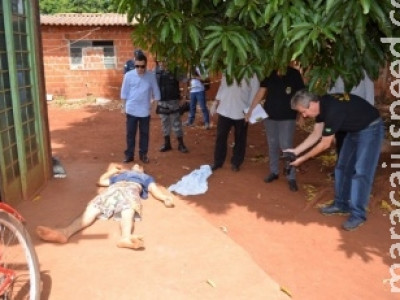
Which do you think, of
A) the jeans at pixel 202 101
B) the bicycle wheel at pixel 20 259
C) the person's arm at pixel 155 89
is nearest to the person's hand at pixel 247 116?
the person's arm at pixel 155 89

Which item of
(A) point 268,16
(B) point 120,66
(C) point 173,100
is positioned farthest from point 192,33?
(B) point 120,66

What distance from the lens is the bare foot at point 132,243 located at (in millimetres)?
3691

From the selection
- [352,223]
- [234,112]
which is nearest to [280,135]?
[234,112]

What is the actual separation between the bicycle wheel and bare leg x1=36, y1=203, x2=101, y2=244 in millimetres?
479

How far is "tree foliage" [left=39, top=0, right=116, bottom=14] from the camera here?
26438 millimetres

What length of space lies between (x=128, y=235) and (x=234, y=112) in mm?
2745

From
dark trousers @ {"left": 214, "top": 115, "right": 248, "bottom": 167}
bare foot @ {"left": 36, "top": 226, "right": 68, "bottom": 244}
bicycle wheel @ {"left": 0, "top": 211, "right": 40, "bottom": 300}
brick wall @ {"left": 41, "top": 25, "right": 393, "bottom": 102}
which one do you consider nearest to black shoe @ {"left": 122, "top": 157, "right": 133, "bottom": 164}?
dark trousers @ {"left": 214, "top": 115, "right": 248, "bottom": 167}

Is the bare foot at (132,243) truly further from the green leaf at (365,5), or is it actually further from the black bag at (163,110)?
the black bag at (163,110)

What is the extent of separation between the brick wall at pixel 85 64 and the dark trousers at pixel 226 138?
9069 millimetres

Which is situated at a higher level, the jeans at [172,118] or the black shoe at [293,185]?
the jeans at [172,118]

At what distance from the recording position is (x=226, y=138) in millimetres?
6168

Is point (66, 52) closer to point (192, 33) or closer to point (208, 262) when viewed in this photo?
point (192, 33)

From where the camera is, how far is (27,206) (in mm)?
4762

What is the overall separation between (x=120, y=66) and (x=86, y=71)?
1.21 meters
